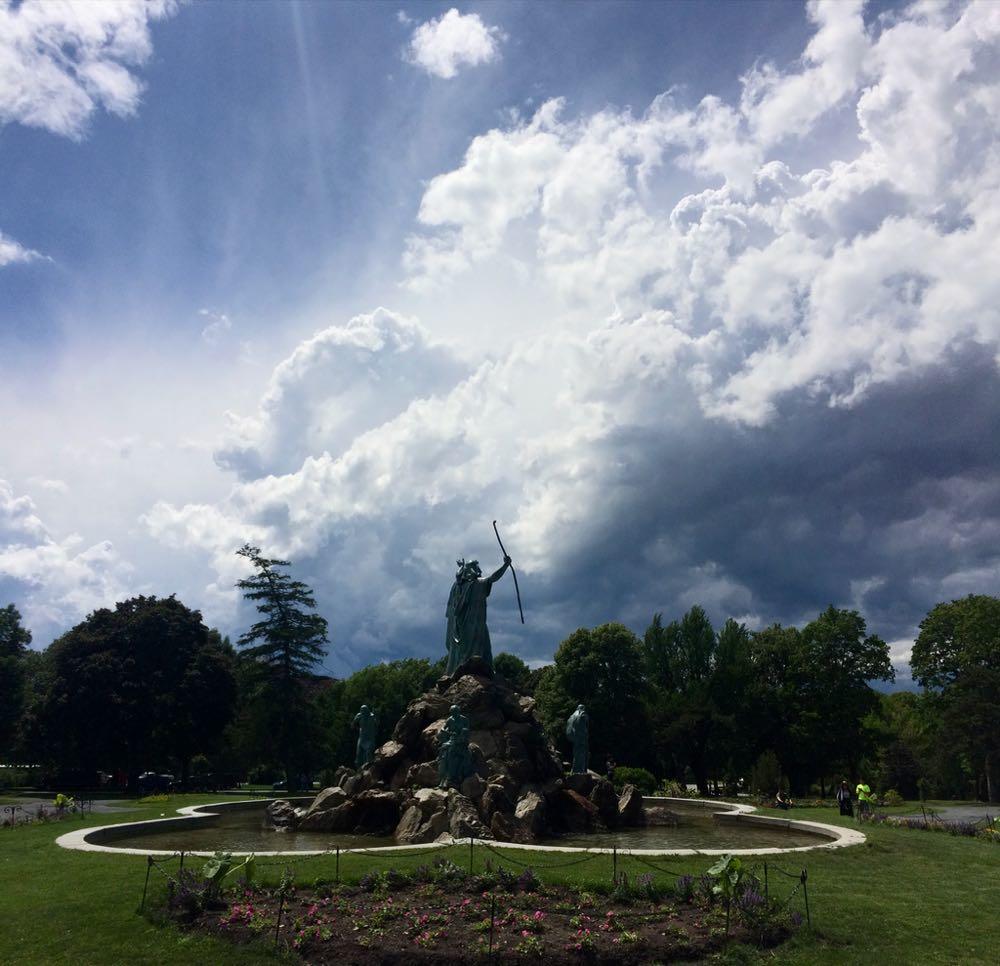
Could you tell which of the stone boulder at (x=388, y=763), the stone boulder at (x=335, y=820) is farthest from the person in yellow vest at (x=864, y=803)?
the stone boulder at (x=335, y=820)

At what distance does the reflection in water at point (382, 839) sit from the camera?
23.7 meters

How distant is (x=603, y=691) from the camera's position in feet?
213

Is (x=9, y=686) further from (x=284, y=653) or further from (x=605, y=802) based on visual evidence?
(x=605, y=802)

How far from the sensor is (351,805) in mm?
28047

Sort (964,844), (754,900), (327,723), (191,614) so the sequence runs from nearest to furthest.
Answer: (754,900) → (964,844) → (191,614) → (327,723)

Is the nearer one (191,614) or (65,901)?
(65,901)

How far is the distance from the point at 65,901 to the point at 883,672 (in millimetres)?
59975

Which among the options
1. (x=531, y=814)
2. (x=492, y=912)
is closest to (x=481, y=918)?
(x=492, y=912)

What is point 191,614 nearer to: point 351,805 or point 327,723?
point 327,723

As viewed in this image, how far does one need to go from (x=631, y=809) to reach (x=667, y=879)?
14503 millimetres

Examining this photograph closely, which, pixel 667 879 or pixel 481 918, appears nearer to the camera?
pixel 481 918

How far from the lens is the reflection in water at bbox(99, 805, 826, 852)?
2372 centimetres

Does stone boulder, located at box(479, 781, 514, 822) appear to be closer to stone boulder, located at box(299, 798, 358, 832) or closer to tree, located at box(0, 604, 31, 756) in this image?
stone boulder, located at box(299, 798, 358, 832)

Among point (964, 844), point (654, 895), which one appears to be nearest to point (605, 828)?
point (964, 844)
